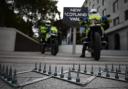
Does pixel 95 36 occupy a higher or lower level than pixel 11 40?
lower

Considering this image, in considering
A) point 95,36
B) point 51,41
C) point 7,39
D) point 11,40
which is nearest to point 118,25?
point 11,40

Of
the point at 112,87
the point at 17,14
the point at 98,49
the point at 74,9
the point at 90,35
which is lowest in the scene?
the point at 112,87

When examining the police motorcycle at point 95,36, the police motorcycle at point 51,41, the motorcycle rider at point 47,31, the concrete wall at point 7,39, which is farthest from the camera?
the concrete wall at point 7,39

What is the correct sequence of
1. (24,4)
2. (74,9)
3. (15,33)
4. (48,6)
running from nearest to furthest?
(74,9)
(15,33)
(24,4)
(48,6)

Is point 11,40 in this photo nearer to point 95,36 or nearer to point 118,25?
point 95,36

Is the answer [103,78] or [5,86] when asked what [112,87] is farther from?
[5,86]

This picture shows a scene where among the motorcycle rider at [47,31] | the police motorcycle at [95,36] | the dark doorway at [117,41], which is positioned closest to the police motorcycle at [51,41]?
the motorcycle rider at [47,31]

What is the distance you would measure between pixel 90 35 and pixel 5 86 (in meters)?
5.62

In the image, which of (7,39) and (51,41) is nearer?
(51,41)

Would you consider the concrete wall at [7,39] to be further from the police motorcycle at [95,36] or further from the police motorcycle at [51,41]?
the police motorcycle at [95,36]

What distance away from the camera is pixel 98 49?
6.40 meters

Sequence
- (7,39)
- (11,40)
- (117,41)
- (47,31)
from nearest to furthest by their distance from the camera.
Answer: (47,31) < (7,39) < (11,40) < (117,41)

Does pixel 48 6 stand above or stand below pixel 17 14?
above

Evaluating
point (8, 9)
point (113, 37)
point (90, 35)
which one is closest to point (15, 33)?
point (8, 9)
